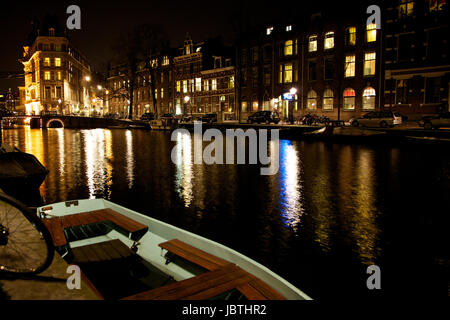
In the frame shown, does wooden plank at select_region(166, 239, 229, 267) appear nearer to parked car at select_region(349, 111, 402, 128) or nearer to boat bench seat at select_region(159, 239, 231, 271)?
boat bench seat at select_region(159, 239, 231, 271)

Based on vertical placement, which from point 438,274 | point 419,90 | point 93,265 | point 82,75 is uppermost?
point 82,75

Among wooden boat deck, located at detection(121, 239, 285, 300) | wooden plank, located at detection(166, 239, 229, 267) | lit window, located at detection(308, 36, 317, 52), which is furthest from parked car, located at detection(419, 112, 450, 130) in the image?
wooden boat deck, located at detection(121, 239, 285, 300)

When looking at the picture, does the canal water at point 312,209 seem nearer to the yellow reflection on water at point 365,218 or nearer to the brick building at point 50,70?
the yellow reflection on water at point 365,218

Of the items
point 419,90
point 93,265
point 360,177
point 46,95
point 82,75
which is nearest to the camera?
point 93,265

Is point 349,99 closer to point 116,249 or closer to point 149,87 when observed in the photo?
point 116,249

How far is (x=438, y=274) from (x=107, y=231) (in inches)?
182

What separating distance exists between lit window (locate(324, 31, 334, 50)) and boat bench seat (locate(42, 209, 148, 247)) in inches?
1699

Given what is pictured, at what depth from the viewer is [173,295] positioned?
2.93 meters

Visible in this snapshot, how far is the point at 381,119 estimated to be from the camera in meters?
32.2

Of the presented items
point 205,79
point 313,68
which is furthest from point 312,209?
point 205,79

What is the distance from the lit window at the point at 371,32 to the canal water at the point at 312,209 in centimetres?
2838

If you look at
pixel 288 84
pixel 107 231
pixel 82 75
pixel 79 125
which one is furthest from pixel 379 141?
pixel 82 75
